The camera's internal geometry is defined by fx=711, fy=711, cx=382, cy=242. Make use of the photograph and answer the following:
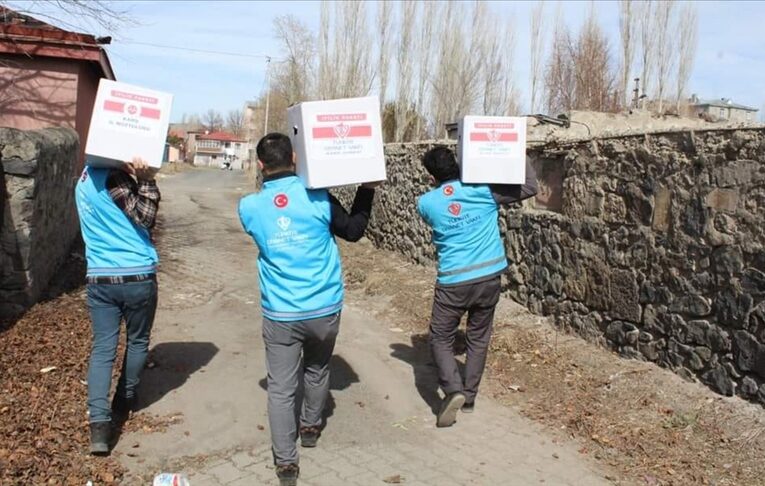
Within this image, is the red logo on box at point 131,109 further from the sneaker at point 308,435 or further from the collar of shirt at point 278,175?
the sneaker at point 308,435

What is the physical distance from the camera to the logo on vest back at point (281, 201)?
3912 mm

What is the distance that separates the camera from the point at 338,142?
401cm

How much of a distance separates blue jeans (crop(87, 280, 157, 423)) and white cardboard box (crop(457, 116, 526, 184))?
2257mm

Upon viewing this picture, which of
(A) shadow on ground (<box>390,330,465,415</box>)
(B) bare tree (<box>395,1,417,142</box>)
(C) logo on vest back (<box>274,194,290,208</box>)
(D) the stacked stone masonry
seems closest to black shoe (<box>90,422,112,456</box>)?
(C) logo on vest back (<box>274,194,290,208</box>)

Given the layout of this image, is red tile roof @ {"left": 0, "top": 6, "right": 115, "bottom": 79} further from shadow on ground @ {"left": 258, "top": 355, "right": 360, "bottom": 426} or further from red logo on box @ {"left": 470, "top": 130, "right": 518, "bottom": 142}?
red logo on box @ {"left": 470, "top": 130, "right": 518, "bottom": 142}

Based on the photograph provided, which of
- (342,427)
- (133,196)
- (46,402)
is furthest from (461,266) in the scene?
(46,402)

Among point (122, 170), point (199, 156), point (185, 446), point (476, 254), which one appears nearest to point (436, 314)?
point (476, 254)

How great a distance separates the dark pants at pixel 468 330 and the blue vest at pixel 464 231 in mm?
90

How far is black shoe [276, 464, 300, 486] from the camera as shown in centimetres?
385

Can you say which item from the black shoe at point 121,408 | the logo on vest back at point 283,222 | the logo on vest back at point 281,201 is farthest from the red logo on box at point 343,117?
the black shoe at point 121,408

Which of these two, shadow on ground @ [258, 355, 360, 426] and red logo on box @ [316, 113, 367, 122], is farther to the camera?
shadow on ground @ [258, 355, 360, 426]

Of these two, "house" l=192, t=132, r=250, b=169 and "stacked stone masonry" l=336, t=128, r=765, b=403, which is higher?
"stacked stone masonry" l=336, t=128, r=765, b=403

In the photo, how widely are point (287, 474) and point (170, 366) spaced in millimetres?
2399

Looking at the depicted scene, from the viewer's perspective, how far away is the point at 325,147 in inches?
157
